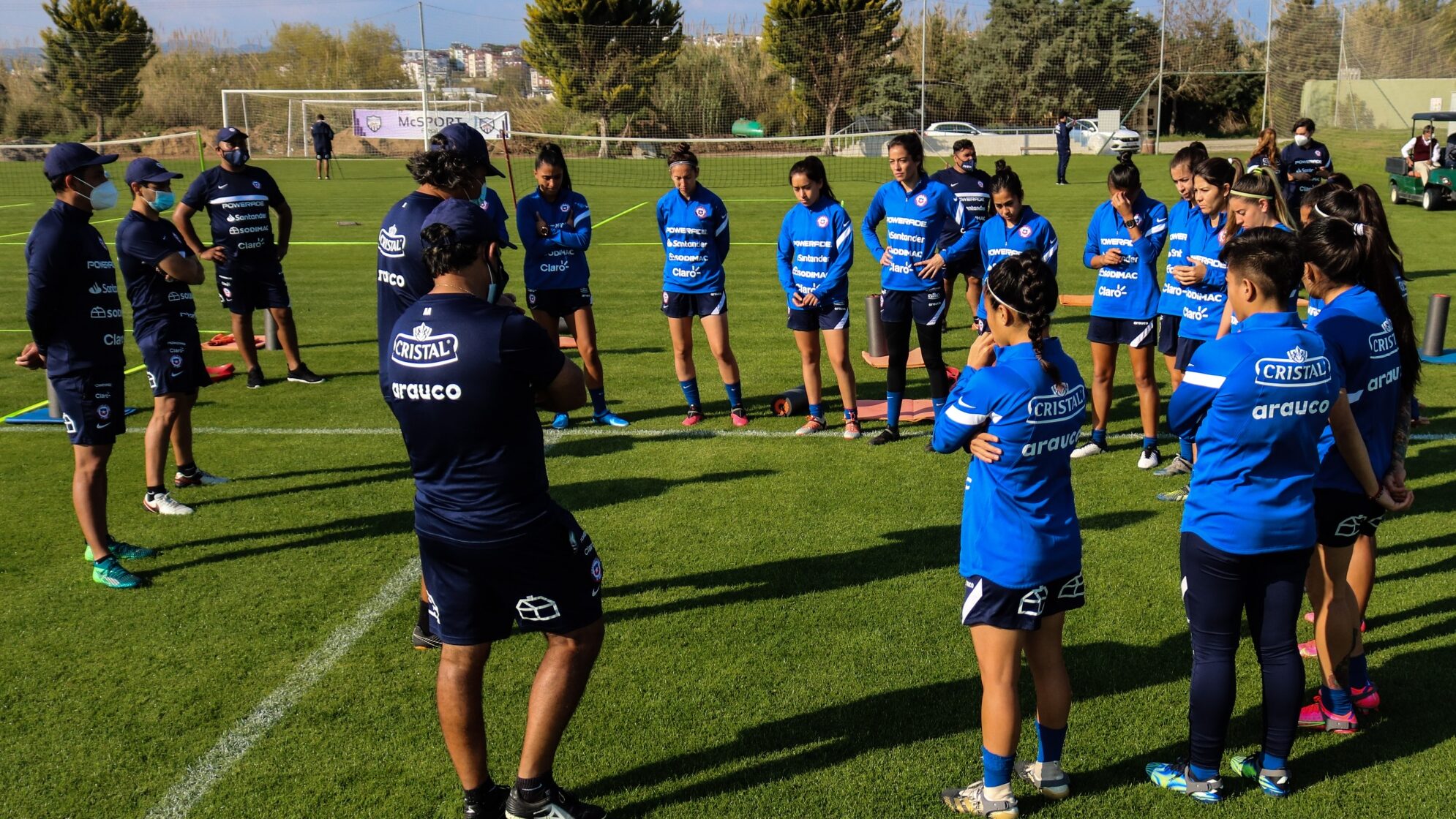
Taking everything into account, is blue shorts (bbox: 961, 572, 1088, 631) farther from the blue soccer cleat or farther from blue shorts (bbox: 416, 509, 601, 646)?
blue shorts (bbox: 416, 509, 601, 646)

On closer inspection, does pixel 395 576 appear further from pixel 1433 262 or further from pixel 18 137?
pixel 18 137

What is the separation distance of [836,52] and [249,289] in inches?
1317

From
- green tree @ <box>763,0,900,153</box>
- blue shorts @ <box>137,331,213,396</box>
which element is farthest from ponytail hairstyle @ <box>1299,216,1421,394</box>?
green tree @ <box>763,0,900,153</box>

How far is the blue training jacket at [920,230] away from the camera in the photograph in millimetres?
8398

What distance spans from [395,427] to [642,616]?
443cm

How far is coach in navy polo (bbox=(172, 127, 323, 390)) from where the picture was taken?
10227mm

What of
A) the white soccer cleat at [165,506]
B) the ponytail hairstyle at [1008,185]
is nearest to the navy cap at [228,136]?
the white soccer cleat at [165,506]

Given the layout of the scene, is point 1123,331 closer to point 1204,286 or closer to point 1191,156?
point 1204,286

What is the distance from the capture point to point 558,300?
9.24 metres

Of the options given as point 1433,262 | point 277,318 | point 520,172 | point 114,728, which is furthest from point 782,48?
point 114,728

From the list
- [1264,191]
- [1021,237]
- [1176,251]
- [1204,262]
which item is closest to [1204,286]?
[1204,262]

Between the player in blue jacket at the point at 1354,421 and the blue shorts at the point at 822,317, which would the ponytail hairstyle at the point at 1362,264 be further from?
the blue shorts at the point at 822,317

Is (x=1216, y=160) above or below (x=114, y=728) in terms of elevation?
above

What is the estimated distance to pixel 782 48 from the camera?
4072 cm
